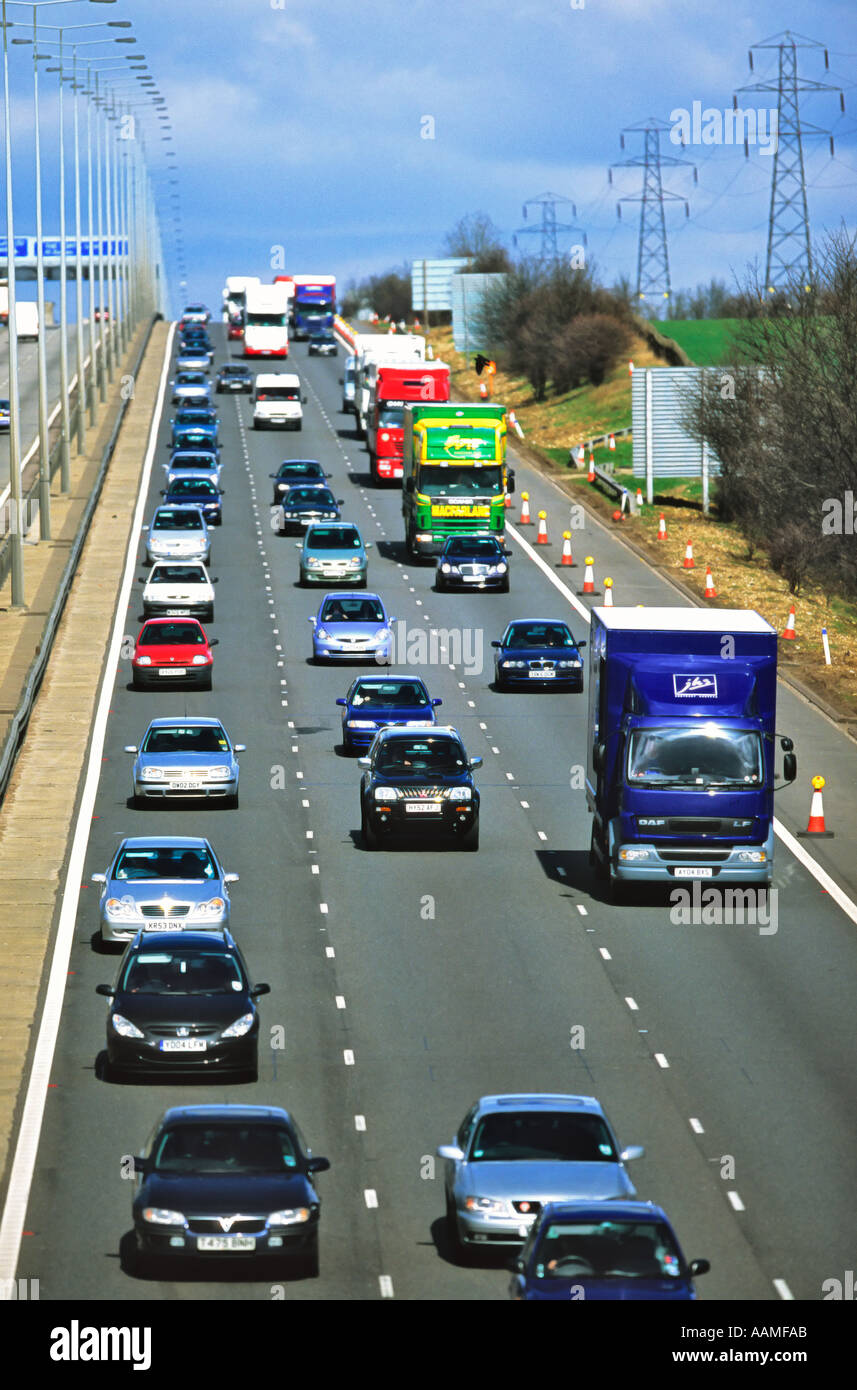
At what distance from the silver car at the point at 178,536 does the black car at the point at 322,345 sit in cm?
6462

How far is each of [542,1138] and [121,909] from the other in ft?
32.3

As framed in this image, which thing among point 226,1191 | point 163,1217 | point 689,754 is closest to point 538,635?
point 689,754

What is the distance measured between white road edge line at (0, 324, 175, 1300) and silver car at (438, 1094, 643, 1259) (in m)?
3.49

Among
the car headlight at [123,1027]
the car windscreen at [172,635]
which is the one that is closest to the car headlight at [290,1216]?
the car headlight at [123,1027]

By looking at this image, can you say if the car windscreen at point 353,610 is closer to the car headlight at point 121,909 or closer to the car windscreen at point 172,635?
the car windscreen at point 172,635

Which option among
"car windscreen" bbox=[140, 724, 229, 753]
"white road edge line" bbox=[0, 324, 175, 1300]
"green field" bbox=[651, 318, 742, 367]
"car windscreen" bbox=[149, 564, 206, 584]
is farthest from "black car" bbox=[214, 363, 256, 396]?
"car windscreen" bbox=[140, 724, 229, 753]

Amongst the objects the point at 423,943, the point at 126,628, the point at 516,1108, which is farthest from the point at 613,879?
the point at 126,628

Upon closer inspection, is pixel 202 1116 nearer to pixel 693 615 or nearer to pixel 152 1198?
pixel 152 1198

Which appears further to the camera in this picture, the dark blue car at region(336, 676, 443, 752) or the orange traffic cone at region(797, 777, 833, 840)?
the dark blue car at region(336, 676, 443, 752)

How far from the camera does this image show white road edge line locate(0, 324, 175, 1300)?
60.9 ft

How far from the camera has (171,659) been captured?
145ft

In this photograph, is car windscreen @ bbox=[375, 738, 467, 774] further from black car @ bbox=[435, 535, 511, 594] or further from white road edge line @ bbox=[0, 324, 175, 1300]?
black car @ bbox=[435, 535, 511, 594]

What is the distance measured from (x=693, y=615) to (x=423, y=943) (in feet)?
20.5

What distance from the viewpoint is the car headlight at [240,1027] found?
73.5ft
